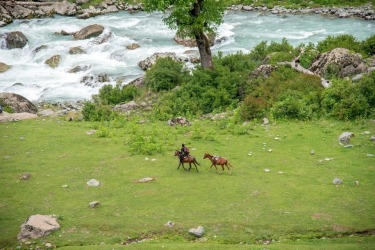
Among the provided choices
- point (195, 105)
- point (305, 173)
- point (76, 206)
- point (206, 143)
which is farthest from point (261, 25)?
point (76, 206)

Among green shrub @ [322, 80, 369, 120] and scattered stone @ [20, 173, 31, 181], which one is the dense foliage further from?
scattered stone @ [20, 173, 31, 181]

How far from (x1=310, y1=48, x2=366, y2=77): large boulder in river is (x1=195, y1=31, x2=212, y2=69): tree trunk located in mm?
6449

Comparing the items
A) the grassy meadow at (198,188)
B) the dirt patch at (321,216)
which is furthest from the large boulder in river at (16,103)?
the dirt patch at (321,216)

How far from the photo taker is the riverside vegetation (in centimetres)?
1288

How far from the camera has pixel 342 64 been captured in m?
26.5

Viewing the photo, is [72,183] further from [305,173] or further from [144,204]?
[305,173]

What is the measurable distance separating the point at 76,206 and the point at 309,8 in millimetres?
50778

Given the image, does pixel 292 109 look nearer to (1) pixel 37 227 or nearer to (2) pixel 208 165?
(2) pixel 208 165

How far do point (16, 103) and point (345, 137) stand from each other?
19.5m

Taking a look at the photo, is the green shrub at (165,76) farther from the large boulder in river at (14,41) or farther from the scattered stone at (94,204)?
the large boulder in river at (14,41)

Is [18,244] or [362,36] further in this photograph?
[362,36]

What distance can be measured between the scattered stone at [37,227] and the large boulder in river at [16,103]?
53.2 feet

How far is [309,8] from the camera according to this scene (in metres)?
58.4

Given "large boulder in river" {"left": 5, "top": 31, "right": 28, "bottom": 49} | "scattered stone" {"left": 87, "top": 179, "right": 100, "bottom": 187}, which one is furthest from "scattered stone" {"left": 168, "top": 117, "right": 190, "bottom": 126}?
"large boulder in river" {"left": 5, "top": 31, "right": 28, "bottom": 49}
